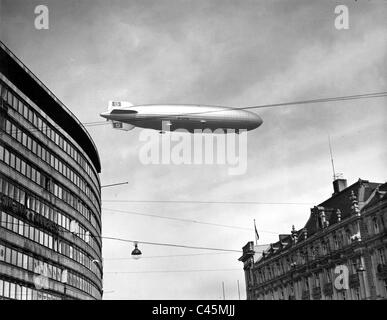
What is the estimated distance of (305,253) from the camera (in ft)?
130

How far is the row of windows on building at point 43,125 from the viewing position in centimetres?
4394

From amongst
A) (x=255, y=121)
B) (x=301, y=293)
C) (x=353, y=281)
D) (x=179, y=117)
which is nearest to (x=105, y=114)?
(x=179, y=117)

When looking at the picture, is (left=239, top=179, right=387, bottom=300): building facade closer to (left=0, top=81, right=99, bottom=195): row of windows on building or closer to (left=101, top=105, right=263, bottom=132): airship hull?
(left=101, top=105, right=263, bottom=132): airship hull

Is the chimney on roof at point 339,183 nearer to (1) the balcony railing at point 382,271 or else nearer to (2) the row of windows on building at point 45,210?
(1) the balcony railing at point 382,271

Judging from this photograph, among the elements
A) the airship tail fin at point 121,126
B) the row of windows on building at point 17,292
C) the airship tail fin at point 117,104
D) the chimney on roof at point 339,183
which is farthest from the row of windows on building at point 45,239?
the airship tail fin at point 117,104

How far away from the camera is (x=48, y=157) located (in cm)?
5184

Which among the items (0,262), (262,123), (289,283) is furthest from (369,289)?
(0,262)

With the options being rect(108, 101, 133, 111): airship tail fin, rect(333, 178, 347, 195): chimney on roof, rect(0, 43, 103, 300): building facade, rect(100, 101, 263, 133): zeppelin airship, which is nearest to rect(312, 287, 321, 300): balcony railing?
rect(333, 178, 347, 195): chimney on roof

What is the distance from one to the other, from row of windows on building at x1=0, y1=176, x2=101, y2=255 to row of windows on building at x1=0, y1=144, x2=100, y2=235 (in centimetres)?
152

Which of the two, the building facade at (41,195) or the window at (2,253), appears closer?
the window at (2,253)

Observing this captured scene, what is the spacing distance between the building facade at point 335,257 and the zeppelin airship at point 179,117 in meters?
13.7
